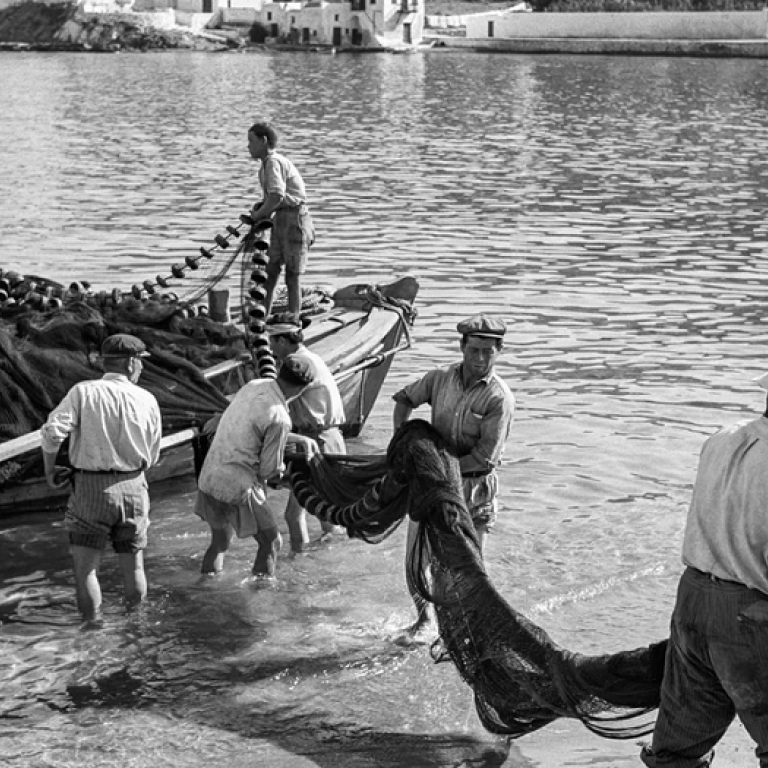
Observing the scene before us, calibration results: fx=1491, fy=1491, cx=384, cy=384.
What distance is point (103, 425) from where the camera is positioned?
8.27m

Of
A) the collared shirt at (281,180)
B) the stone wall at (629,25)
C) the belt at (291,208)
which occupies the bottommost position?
the belt at (291,208)

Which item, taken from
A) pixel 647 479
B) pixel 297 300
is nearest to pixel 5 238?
pixel 297 300

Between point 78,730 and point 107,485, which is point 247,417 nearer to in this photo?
point 107,485

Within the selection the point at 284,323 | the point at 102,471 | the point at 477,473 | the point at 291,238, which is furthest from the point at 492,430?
the point at 291,238

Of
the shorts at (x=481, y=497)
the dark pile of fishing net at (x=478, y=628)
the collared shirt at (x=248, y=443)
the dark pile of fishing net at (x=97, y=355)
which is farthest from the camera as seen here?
the dark pile of fishing net at (x=97, y=355)

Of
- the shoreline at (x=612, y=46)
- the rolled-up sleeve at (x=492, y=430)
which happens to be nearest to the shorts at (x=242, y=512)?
the rolled-up sleeve at (x=492, y=430)

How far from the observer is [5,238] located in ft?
81.1

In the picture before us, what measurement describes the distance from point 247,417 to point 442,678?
6.36 feet

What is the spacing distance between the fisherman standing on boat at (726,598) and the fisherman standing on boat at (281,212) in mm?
7860

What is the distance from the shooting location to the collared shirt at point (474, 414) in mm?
8148

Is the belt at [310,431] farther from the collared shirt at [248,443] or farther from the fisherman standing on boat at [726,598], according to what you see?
the fisherman standing on boat at [726,598]

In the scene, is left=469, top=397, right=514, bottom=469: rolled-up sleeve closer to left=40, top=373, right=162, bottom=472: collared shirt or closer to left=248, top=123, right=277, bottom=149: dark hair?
left=40, top=373, right=162, bottom=472: collared shirt

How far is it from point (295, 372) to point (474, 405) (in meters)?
1.37

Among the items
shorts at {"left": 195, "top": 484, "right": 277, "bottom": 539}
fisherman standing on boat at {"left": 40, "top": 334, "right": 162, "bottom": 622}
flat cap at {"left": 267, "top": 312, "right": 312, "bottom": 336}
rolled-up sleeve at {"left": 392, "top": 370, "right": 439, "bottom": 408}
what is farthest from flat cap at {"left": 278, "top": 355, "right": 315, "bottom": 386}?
fisherman standing on boat at {"left": 40, "top": 334, "right": 162, "bottom": 622}
